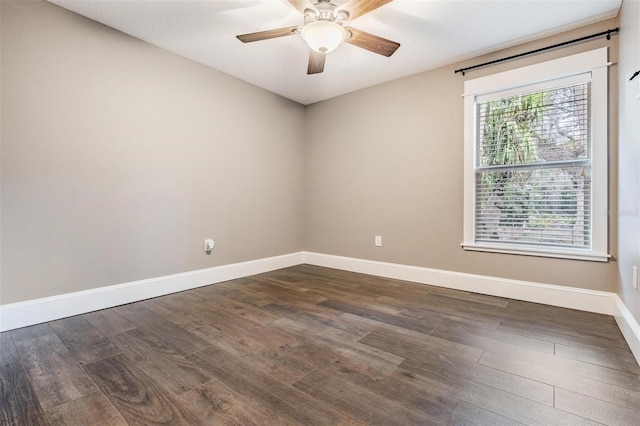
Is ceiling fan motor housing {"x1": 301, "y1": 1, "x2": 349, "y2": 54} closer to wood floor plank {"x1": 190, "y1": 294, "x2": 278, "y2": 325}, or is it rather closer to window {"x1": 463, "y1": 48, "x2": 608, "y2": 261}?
window {"x1": 463, "y1": 48, "x2": 608, "y2": 261}

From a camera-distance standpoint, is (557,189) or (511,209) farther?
(511,209)

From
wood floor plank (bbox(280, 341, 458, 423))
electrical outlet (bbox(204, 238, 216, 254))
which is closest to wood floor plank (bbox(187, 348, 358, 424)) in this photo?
wood floor plank (bbox(280, 341, 458, 423))

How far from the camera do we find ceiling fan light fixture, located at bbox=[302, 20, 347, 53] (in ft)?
6.39

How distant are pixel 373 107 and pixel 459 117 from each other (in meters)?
1.05

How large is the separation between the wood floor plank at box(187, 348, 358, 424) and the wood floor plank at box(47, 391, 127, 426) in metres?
0.42

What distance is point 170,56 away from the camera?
2.88 meters

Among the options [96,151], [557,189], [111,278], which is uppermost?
[96,151]

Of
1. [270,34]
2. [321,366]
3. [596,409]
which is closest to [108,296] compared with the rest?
[321,366]

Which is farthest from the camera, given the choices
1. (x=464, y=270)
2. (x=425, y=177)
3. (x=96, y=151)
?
(x=425, y=177)

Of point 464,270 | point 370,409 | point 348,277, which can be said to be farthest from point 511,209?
point 370,409

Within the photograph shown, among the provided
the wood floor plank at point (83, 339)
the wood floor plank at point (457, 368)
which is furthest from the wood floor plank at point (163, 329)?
the wood floor plank at point (457, 368)

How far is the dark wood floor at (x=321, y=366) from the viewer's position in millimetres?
1217

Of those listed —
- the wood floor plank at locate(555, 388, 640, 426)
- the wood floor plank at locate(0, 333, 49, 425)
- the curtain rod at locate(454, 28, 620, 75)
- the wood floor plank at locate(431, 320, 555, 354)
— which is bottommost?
the wood floor plank at locate(0, 333, 49, 425)

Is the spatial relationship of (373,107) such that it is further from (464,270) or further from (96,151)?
(96,151)
